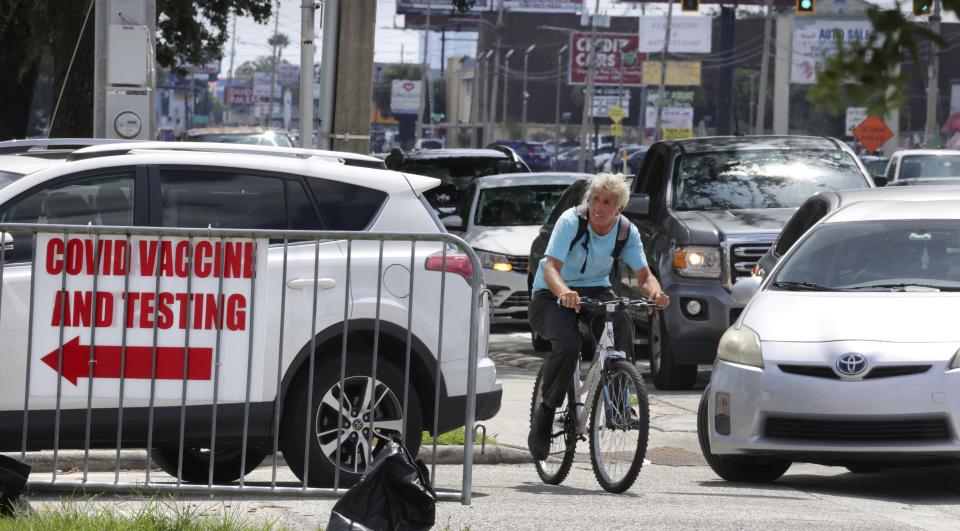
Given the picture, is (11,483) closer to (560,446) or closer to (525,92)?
(560,446)

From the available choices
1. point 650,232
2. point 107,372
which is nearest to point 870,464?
point 107,372

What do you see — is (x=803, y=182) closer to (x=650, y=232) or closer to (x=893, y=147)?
(x=650, y=232)

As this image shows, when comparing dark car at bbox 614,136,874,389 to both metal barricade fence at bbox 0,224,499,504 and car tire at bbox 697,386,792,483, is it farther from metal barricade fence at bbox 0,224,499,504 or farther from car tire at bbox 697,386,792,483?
metal barricade fence at bbox 0,224,499,504

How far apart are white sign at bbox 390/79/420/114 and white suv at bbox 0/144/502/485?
139 metres

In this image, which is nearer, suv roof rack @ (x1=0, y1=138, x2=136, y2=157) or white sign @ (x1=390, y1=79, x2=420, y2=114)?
suv roof rack @ (x1=0, y1=138, x2=136, y2=157)

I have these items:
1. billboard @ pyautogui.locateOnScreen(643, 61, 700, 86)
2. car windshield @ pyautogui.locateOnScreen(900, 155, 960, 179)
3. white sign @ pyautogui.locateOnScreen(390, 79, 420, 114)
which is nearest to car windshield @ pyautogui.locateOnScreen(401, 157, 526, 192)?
car windshield @ pyautogui.locateOnScreen(900, 155, 960, 179)

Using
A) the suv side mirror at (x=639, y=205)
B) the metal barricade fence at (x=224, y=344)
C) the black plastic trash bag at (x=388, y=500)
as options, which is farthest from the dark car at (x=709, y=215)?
the black plastic trash bag at (x=388, y=500)

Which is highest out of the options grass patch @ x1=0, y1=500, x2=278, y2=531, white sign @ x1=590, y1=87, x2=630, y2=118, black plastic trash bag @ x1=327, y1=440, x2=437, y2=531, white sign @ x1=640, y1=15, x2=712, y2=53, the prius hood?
white sign @ x1=640, y1=15, x2=712, y2=53

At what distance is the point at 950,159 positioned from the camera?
101 ft

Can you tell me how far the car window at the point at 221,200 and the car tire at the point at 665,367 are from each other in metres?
5.86

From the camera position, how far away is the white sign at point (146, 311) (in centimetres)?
636

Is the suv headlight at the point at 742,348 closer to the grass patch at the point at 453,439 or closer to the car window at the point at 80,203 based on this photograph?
the grass patch at the point at 453,439

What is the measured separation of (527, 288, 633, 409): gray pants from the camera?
8.26m

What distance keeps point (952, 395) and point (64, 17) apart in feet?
54.9
